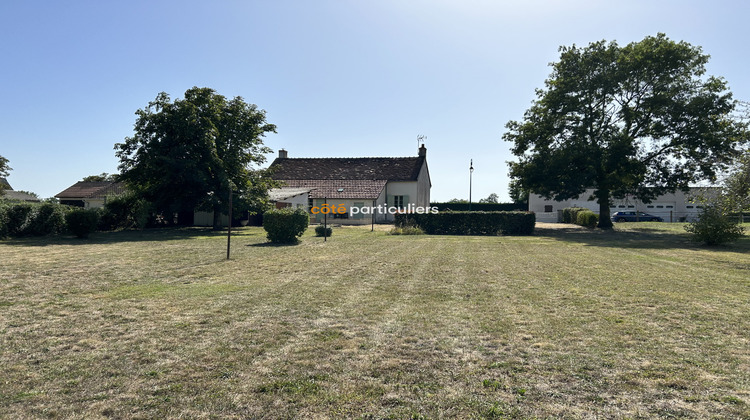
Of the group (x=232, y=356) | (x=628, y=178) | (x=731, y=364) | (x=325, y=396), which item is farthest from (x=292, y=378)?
(x=628, y=178)

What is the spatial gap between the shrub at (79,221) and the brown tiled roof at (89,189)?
1262 inches

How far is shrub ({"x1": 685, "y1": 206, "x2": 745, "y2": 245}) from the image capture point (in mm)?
16188

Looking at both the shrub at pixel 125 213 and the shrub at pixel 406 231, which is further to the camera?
the shrub at pixel 406 231

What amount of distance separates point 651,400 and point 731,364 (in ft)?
4.66

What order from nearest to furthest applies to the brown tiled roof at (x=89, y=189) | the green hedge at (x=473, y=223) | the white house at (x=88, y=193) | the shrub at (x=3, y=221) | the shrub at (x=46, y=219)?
the shrub at (x=3, y=221) → the shrub at (x=46, y=219) → the green hedge at (x=473, y=223) → the white house at (x=88, y=193) → the brown tiled roof at (x=89, y=189)

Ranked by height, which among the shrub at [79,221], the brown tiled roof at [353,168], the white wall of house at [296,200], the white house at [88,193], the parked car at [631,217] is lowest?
the shrub at [79,221]

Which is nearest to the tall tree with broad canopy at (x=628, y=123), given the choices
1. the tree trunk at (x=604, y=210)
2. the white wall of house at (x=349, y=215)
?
the tree trunk at (x=604, y=210)

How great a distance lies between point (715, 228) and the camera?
16.5 metres

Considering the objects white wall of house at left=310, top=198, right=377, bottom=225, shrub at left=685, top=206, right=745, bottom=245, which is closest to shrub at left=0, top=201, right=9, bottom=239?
white wall of house at left=310, top=198, right=377, bottom=225

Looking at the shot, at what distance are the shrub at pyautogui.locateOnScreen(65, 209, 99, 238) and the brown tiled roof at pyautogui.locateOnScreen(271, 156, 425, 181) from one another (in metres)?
23.9

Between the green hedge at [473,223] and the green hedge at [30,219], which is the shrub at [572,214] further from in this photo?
the green hedge at [30,219]

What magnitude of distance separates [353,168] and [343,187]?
17.8ft

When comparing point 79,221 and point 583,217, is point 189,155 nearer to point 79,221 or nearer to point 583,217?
point 79,221

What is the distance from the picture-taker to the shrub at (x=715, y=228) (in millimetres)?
16188
